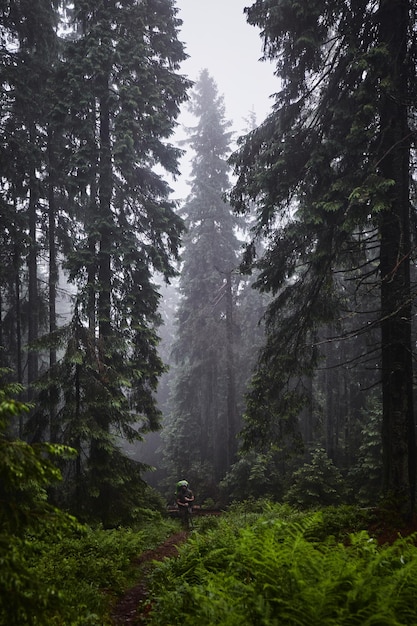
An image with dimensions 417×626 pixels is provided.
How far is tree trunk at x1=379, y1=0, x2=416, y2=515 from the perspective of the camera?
858 cm

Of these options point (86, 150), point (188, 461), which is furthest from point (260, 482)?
point (86, 150)

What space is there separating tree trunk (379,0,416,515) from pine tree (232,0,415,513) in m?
0.02

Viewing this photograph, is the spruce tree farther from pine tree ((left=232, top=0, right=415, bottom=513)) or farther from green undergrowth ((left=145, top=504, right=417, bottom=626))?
green undergrowth ((left=145, top=504, right=417, bottom=626))

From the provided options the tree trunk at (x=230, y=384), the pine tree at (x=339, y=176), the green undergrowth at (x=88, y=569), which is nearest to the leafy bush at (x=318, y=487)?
the tree trunk at (x=230, y=384)

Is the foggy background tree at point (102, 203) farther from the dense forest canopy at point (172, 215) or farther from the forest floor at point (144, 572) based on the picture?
the forest floor at point (144, 572)

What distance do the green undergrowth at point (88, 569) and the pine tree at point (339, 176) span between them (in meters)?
4.26

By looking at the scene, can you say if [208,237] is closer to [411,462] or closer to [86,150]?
[86,150]

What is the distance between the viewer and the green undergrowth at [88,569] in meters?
5.40

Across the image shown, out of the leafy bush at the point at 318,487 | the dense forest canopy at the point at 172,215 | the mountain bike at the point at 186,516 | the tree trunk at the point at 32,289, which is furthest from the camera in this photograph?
the leafy bush at the point at 318,487

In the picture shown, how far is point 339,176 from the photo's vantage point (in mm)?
10281

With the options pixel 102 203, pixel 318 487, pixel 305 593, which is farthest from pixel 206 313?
pixel 305 593

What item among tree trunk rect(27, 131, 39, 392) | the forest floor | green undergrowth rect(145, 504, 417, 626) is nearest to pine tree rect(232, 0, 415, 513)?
the forest floor

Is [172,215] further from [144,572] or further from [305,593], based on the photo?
[305,593]

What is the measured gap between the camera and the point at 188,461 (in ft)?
94.4
